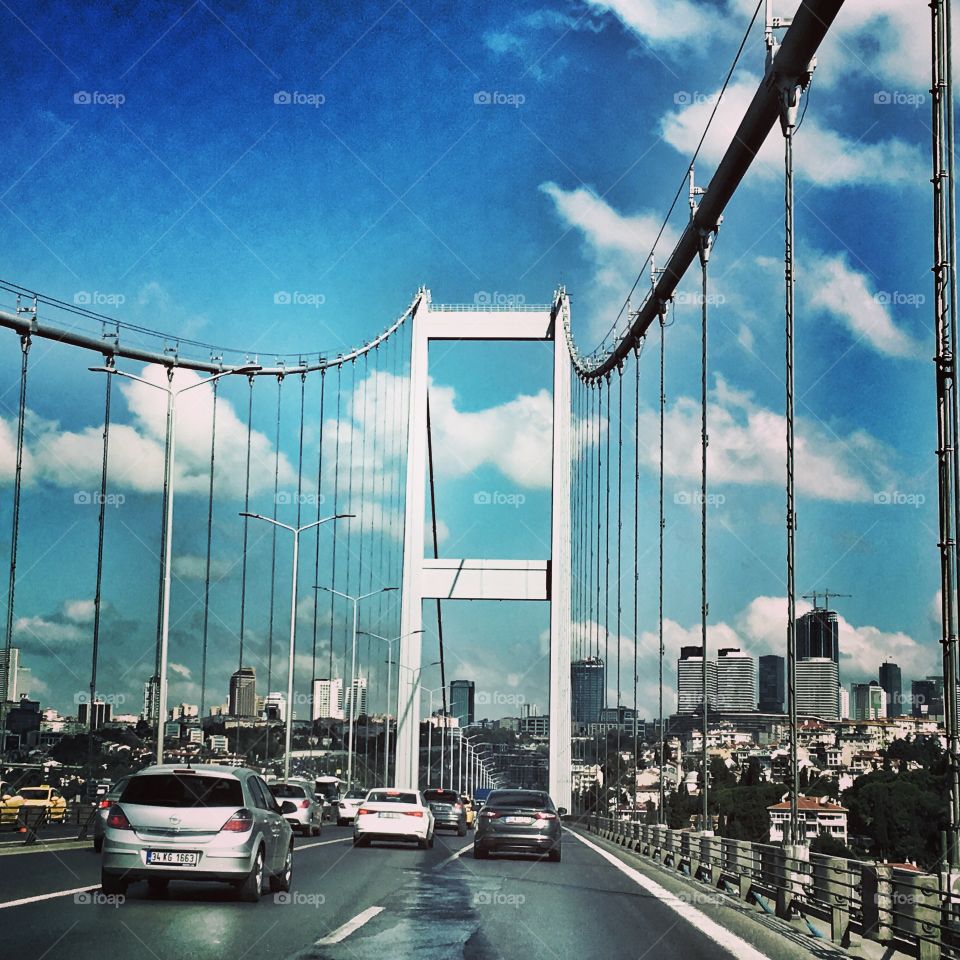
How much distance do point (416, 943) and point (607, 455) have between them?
44015mm

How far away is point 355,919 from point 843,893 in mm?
4153

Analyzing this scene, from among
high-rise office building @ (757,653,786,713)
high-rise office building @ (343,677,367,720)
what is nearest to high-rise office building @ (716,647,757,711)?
high-rise office building @ (757,653,786,713)

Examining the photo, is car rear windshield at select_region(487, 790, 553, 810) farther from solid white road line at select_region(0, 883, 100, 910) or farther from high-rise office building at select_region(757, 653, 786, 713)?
high-rise office building at select_region(757, 653, 786, 713)

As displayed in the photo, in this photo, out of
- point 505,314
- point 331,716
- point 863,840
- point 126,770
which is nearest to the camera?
point 126,770

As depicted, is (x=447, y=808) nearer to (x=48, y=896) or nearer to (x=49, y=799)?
(x=49, y=799)

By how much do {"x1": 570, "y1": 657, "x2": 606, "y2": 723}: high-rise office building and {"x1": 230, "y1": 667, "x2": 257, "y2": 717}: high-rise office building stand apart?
1252 cm

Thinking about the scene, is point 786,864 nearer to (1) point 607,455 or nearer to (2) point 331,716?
(1) point 607,455

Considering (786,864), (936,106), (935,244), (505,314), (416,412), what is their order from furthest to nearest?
(505,314), (416,412), (786,864), (936,106), (935,244)

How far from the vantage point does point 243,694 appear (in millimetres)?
56188

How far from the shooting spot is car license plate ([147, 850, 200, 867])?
13.4 metres

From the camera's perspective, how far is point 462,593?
186 feet

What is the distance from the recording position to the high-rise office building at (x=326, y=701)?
64.1 metres

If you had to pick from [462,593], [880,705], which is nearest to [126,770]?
[462,593]

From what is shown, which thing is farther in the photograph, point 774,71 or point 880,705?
point 880,705
